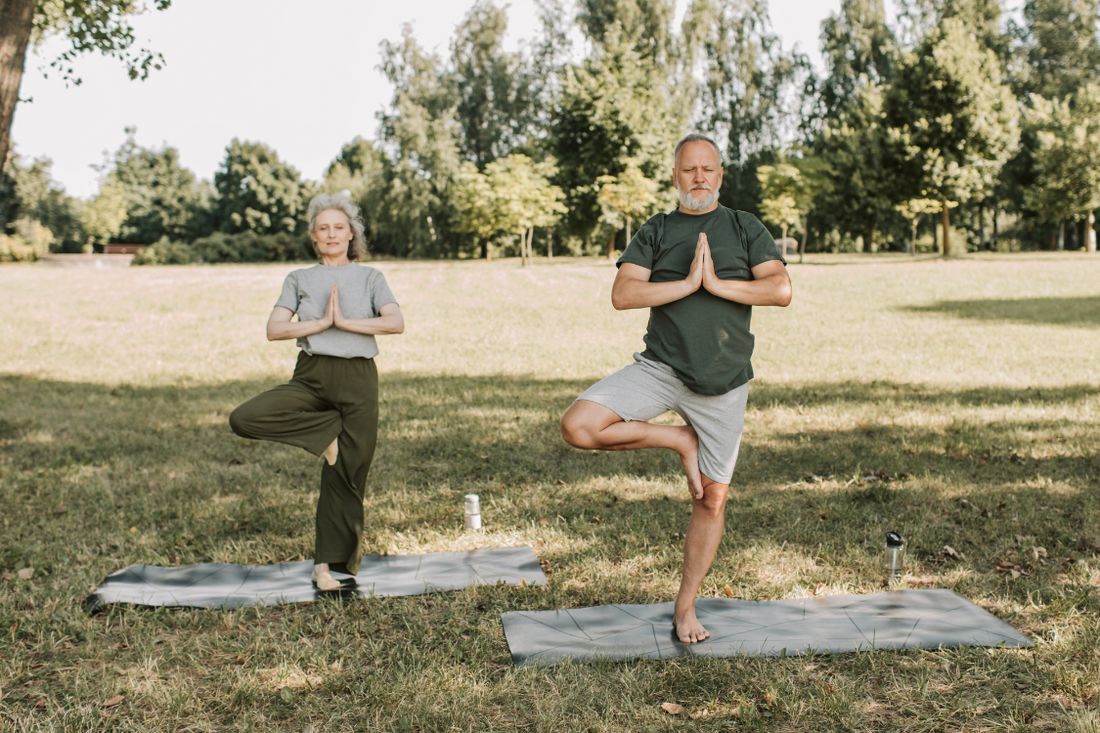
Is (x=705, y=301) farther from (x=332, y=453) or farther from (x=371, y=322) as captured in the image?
(x=332, y=453)

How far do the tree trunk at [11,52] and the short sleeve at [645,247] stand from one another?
652cm

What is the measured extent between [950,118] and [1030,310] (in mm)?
15300

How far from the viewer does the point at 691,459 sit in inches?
150

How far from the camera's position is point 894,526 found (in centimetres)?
557

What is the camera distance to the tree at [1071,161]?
35.2 meters

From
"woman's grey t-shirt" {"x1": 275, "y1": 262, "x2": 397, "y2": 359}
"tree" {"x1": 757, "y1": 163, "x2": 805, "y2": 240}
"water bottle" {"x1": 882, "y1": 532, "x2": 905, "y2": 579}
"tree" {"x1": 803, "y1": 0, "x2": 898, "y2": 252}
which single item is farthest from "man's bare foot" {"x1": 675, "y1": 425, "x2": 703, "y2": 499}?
"tree" {"x1": 803, "y1": 0, "x2": 898, "y2": 252}

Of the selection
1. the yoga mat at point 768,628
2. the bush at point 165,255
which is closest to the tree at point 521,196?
the bush at point 165,255

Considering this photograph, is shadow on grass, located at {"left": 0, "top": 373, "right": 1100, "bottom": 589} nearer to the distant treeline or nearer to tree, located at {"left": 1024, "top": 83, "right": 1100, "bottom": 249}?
the distant treeline

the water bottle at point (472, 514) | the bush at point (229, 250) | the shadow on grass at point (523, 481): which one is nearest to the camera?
the shadow on grass at point (523, 481)

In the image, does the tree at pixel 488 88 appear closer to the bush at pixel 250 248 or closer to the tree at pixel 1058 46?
the bush at pixel 250 248

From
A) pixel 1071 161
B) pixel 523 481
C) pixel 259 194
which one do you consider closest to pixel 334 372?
pixel 523 481

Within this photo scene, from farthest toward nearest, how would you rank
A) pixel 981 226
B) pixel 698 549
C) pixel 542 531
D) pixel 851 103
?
pixel 981 226 < pixel 851 103 < pixel 542 531 < pixel 698 549

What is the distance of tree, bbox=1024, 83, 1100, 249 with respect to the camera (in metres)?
35.2

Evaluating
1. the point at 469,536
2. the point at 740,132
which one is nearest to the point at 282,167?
the point at 740,132
